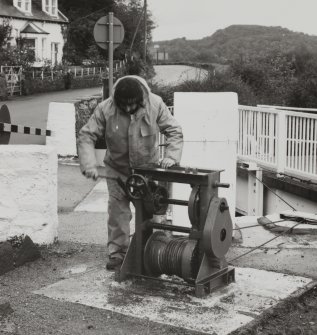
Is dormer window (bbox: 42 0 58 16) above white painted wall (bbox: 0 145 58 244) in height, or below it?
above

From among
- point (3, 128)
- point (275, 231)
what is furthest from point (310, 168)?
point (3, 128)

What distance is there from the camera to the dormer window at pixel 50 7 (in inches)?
2238

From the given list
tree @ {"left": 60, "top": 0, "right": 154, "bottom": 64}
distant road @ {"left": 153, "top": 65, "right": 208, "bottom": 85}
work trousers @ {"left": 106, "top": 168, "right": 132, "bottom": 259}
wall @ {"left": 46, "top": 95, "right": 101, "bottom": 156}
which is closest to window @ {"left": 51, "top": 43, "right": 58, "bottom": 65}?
tree @ {"left": 60, "top": 0, "right": 154, "bottom": 64}

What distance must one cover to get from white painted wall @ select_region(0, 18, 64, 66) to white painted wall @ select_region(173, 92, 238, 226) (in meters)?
42.2

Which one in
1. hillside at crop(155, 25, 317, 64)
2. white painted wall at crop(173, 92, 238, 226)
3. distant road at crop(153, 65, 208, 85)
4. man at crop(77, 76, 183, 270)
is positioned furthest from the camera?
hillside at crop(155, 25, 317, 64)

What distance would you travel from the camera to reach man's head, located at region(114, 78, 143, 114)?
5.97 metres

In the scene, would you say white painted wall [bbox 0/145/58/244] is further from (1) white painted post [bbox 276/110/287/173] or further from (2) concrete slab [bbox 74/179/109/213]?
(1) white painted post [bbox 276/110/287/173]

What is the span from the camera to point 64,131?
15.9 meters

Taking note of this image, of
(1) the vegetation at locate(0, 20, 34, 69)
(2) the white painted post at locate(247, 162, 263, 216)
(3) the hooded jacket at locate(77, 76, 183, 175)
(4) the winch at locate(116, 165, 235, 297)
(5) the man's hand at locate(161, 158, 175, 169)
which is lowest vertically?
(2) the white painted post at locate(247, 162, 263, 216)

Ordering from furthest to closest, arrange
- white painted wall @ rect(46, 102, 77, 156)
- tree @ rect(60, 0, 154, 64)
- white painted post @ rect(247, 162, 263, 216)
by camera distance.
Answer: tree @ rect(60, 0, 154, 64) < white painted wall @ rect(46, 102, 77, 156) < white painted post @ rect(247, 162, 263, 216)

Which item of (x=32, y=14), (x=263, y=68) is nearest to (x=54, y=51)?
(x=32, y=14)

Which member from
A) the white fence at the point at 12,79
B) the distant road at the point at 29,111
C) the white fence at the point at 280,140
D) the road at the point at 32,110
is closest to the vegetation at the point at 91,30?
the white fence at the point at 12,79

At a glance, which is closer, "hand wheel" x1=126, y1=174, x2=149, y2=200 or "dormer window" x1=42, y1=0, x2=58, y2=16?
"hand wheel" x1=126, y1=174, x2=149, y2=200

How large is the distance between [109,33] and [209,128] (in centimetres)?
897
